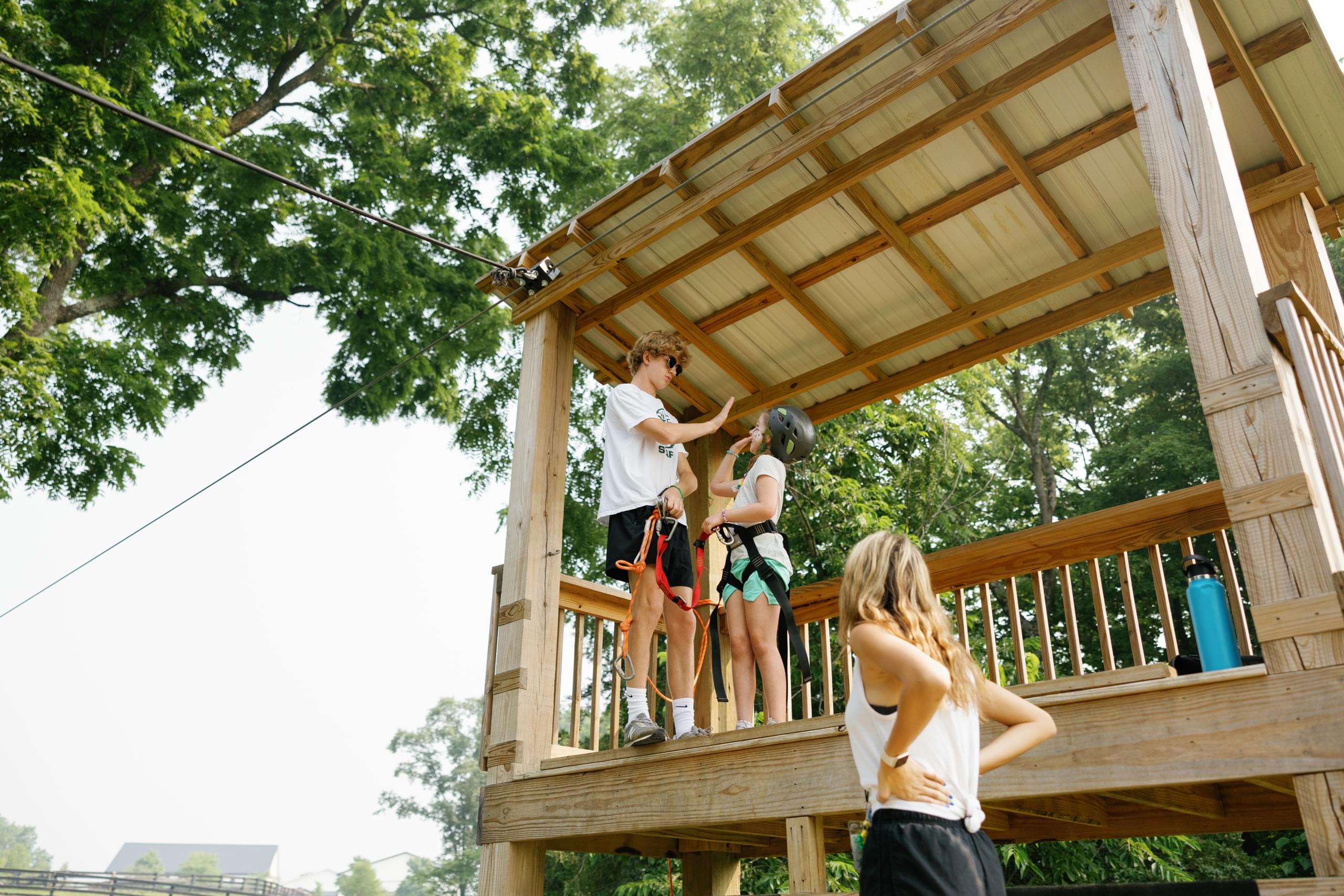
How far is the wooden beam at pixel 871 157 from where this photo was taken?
385 centimetres

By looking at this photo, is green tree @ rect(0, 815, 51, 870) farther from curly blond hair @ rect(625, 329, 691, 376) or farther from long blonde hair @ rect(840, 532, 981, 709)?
long blonde hair @ rect(840, 532, 981, 709)

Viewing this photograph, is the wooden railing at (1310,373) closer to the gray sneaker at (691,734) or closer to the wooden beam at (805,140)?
the wooden beam at (805,140)

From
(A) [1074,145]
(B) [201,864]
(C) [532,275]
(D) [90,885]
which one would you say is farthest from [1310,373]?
(B) [201,864]

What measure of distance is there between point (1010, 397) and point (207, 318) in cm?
1418

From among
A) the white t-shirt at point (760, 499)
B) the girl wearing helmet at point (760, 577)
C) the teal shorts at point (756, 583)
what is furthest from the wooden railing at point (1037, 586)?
the white t-shirt at point (760, 499)

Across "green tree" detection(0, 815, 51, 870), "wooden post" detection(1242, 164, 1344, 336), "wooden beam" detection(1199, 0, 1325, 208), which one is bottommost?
"wooden post" detection(1242, 164, 1344, 336)

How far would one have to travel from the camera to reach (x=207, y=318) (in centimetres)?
1407

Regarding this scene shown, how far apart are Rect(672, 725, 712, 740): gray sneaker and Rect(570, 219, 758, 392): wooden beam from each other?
7.73 feet

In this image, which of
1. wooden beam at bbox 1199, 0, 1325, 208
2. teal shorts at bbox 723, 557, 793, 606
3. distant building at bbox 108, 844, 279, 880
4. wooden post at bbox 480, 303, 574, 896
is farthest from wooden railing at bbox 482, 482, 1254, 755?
distant building at bbox 108, 844, 279, 880

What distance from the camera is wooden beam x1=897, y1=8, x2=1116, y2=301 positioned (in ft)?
12.4

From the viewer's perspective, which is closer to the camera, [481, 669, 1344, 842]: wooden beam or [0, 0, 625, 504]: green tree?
[481, 669, 1344, 842]: wooden beam

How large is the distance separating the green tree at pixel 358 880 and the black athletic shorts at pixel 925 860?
236 ft

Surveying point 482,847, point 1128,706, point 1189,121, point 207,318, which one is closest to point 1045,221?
point 1189,121

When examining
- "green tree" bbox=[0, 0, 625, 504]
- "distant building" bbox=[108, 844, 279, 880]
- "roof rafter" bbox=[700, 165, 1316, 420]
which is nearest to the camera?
"roof rafter" bbox=[700, 165, 1316, 420]
